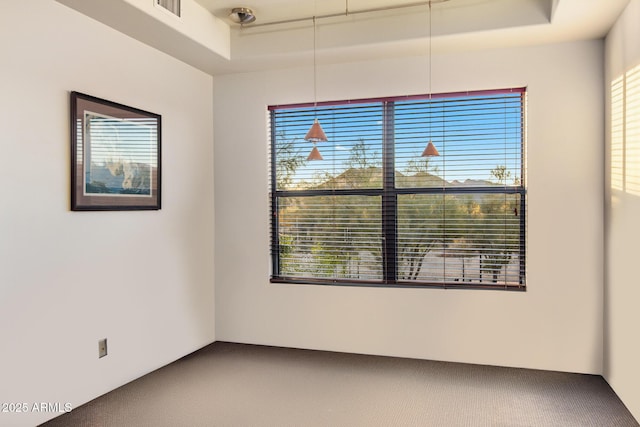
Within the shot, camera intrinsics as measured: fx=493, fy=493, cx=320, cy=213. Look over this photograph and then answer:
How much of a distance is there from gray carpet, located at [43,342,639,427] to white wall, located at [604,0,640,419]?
0.20m

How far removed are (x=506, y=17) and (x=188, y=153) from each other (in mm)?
2719

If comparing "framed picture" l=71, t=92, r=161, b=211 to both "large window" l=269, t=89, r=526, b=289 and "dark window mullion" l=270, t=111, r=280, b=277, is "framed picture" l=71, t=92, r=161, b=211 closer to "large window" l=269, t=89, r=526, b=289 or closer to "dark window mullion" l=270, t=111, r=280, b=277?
"dark window mullion" l=270, t=111, r=280, b=277

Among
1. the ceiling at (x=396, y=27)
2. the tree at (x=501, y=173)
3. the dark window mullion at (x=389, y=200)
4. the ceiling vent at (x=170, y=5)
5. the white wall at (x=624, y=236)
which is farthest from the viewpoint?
the dark window mullion at (x=389, y=200)

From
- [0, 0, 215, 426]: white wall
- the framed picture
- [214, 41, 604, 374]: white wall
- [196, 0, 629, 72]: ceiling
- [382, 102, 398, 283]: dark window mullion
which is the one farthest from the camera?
[382, 102, 398, 283]: dark window mullion

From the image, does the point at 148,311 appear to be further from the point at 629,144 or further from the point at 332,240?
the point at 629,144

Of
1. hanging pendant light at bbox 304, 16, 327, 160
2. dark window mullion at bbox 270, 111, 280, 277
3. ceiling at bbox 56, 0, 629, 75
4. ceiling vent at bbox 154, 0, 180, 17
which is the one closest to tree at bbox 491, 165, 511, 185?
ceiling at bbox 56, 0, 629, 75

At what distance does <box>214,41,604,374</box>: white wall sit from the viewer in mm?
3689

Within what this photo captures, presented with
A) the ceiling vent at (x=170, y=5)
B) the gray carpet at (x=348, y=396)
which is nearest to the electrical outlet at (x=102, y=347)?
the gray carpet at (x=348, y=396)

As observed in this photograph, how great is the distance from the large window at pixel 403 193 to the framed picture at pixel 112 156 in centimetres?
115

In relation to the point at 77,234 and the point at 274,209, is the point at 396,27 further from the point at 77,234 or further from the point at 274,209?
the point at 77,234

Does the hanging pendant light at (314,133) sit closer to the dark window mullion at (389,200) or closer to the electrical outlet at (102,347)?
the dark window mullion at (389,200)

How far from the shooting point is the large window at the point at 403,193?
3.94 m

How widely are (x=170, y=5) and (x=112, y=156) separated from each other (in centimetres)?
110

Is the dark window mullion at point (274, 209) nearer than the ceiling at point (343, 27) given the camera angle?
No
